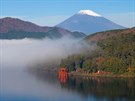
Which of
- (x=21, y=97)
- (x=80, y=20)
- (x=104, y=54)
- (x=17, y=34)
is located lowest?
(x=21, y=97)

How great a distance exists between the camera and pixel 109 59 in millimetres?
42094

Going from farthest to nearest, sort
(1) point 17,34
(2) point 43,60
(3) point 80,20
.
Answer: (3) point 80,20, (1) point 17,34, (2) point 43,60

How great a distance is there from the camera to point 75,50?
176ft

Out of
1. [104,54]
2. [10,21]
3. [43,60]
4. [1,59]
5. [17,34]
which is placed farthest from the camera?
[10,21]

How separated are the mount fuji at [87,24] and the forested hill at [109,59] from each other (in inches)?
4769

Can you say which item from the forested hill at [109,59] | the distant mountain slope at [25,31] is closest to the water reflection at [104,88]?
the forested hill at [109,59]

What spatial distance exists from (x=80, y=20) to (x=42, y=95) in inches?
6135

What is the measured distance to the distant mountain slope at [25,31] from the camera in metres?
113

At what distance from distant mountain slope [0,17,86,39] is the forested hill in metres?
60.8

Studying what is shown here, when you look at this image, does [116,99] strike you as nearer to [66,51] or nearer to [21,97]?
[21,97]

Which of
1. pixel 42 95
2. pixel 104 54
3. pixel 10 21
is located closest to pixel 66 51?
pixel 104 54

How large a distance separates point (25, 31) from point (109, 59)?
8085cm

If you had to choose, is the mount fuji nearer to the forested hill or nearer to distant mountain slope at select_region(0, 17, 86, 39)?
distant mountain slope at select_region(0, 17, 86, 39)

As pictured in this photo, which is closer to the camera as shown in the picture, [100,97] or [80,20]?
[100,97]
